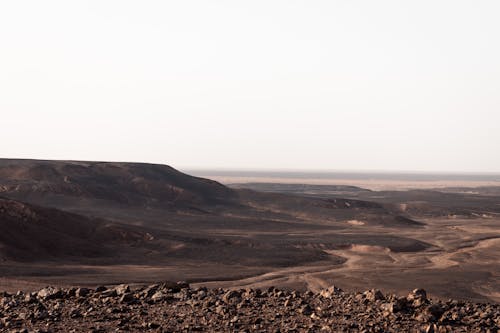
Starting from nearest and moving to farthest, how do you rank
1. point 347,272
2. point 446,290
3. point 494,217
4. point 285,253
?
point 446,290, point 347,272, point 285,253, point 494,217

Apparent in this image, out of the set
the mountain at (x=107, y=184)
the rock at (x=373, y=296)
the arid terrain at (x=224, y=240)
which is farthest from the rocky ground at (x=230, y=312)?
the mountain at (x=107, y=184)

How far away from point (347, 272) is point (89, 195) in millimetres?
42847

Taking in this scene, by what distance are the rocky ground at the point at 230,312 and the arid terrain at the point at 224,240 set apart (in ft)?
41.4

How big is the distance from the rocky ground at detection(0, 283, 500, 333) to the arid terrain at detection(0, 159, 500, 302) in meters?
12.6

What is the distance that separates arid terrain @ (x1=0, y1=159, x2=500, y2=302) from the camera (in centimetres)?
2972

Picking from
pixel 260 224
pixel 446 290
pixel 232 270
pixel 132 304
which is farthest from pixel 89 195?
pixel 132 304

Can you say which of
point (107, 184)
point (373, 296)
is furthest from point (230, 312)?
point (107, 184)

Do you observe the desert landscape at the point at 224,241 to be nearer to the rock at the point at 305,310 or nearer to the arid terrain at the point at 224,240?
the arid terrain at the point at 224,240

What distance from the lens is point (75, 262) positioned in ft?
113

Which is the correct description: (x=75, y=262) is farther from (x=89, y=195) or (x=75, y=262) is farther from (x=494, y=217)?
(x=494, y=217)

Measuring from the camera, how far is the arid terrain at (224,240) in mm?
29719

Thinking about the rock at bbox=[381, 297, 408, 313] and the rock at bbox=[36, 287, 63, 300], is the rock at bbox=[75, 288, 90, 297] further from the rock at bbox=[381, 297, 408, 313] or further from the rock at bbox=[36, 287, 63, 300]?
the rock at bbox=[381, 297, 408, 313]

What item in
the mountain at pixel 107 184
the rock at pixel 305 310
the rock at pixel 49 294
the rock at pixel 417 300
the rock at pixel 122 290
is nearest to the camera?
the rock at pixel 305 310

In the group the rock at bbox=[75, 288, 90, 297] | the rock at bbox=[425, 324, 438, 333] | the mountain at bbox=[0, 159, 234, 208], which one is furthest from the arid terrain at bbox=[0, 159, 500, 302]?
the rock at bbox=[425, 324, 438, 333]
